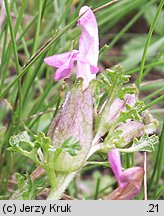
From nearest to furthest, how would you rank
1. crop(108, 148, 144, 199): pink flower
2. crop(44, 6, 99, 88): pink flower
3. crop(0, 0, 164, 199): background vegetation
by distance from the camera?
1. crop(108, 148, 144, 199): pink flower
2. crop(44, 6, 99, 88): pink flower
3. crop(0, 0, 164, 199): background vegetation

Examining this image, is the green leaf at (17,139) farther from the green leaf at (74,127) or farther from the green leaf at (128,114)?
the green leaf at (128,114)

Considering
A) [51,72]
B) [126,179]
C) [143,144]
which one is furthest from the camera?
[51,72]

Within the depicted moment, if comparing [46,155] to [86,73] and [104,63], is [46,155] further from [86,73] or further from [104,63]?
[104,63]

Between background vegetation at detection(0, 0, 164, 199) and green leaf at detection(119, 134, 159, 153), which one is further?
background vegetation at detection(0, 0, 164, 199)

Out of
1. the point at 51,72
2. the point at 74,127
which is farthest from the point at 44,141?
the point at 51,72

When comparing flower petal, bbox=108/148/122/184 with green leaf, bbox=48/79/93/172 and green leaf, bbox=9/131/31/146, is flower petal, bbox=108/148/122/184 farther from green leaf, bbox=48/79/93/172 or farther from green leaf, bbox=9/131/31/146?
green leaf, bbox=9/131/31/146

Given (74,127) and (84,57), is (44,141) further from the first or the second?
(84,57)

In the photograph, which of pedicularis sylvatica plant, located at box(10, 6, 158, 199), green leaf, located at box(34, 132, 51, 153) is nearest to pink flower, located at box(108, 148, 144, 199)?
pedicularis sylvatica plant, located at box(10, 6, 158, 199)
